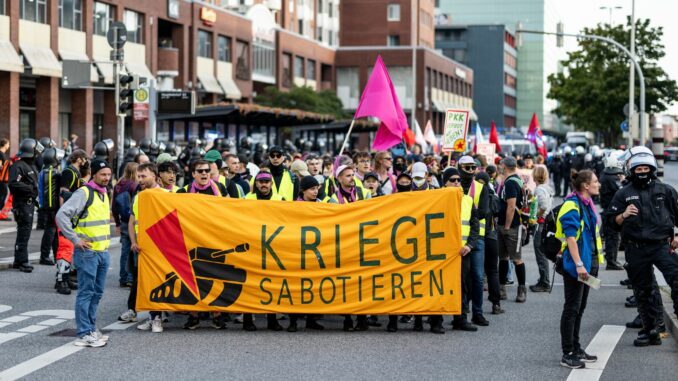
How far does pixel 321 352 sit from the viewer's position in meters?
9.65

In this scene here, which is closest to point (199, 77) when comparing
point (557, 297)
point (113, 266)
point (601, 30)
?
point (601, 30)

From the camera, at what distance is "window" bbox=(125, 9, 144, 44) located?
50.1 meters

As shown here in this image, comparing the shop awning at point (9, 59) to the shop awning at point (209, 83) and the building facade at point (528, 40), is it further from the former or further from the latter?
the building facade at point (528, 40)

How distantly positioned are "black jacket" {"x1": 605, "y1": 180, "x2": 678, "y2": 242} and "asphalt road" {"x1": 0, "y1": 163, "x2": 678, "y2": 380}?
43.0 inches

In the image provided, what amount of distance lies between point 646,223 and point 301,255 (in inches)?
134

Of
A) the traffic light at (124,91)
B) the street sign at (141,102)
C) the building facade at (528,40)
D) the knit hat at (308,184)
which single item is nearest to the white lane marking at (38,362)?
the knit hat at (308,184)

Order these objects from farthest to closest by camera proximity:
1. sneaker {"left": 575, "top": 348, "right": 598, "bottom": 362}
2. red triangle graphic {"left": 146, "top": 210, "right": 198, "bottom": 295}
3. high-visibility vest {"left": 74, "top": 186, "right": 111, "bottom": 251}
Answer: red triangle graphic {"left": 146, "top": 210, "right": 198, "bottom": 295}
high-visibility vest {"left": 74, "top": 186, "right": 111, "bottom": 251}
sneaker {"left": 575, "top": 348, "right": 598, "bottom": 362}

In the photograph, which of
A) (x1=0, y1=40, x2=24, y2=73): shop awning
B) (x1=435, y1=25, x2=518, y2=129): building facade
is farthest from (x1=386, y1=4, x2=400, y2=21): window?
(x1=0, y1=40, x2=24, y2=73): shop awning

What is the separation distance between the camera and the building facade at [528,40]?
537 ft

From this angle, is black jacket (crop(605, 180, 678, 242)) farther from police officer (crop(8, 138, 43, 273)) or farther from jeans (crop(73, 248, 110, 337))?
police officer (crop(8, 138, 43, 273))

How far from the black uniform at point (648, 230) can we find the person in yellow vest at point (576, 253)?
Answer: 2.49 ft

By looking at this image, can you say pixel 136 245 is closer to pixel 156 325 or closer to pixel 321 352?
pixel 156 325

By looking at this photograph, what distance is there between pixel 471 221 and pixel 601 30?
179 feet

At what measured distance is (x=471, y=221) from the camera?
1115cm
